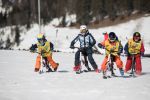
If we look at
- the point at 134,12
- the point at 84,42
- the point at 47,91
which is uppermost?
the point at 134,12

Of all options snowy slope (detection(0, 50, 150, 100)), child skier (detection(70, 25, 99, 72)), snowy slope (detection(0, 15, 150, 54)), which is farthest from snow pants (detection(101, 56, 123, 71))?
snowy slope (detection(0, 15, 150, 54))

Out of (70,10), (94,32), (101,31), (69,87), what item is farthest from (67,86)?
(70,10)

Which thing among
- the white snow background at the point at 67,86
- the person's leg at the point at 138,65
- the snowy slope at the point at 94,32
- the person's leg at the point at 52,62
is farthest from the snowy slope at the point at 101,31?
the white snow background at the point at 67,86

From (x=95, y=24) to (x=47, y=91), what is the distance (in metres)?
82.1

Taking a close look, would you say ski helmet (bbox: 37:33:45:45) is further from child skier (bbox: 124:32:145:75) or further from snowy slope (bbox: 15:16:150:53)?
snowy slope (bbox: 15:16:150:53)

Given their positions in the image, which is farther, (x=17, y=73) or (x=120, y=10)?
(x=120, y=10)

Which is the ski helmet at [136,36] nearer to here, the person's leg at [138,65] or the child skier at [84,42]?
the person's leg at [138,65]

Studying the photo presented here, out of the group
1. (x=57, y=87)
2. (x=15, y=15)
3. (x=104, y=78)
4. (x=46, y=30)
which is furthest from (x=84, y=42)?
(x=15, y=15)

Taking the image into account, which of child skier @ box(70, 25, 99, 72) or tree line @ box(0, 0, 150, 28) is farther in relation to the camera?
tree line @ box(0, 0, 150, 28)

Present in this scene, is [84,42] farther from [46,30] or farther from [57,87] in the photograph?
[46,30]

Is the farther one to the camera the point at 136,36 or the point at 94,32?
the point at 94,32

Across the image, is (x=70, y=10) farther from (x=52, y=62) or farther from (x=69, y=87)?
(x=69, y=87)

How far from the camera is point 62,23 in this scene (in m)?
105

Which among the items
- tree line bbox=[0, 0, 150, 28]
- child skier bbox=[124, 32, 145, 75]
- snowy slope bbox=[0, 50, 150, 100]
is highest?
tree line bbox=[0, 0, 150, 28]
